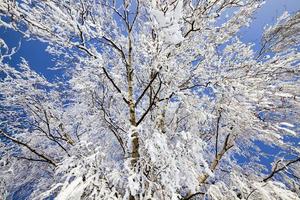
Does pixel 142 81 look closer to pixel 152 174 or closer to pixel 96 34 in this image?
pixel 96 34

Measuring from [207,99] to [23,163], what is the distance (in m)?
4.37

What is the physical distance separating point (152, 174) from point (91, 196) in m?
0.76

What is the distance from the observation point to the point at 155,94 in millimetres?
4012

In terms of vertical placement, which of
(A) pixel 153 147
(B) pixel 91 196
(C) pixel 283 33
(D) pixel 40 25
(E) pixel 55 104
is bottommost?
(B) pixel 91 196

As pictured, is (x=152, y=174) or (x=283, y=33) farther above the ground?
(x=283, y=33)

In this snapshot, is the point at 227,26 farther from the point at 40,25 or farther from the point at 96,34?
the point at 40,25

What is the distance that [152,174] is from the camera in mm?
3648

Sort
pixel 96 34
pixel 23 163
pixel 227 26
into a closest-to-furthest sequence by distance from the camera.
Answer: pixel 96 34 → pixel 227 26 → pixel 23 163

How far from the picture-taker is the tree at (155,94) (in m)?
3.46

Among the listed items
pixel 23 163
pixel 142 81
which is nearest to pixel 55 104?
pixel 23 163

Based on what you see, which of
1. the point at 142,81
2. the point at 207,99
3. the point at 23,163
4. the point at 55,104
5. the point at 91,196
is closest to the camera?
the point at 91,196

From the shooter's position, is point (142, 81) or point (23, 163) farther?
point (23, 163)

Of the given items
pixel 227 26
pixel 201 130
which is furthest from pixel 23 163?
pixel 227 26

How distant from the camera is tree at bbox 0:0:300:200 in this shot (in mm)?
3455
